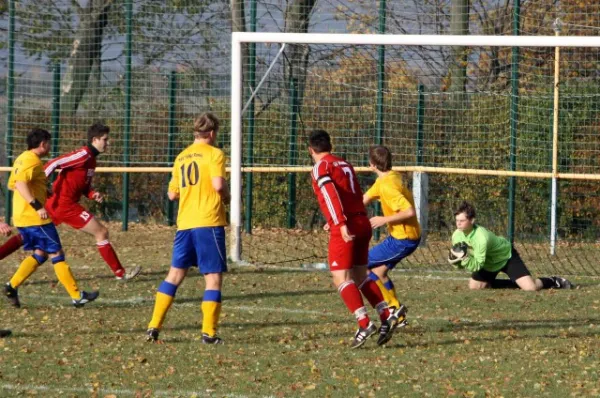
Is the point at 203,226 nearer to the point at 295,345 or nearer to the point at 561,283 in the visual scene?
the point at 295,345

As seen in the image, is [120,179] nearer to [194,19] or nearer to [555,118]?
[194,19]

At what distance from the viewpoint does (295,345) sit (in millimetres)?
9375

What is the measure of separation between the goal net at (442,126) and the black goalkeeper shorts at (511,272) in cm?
371

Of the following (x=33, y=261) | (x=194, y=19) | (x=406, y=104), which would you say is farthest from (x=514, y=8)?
(x=33, y=261)

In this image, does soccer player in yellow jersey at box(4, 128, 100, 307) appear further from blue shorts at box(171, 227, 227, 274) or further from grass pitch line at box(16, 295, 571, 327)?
A: blue shorts at box(171, 227, 227, 274)

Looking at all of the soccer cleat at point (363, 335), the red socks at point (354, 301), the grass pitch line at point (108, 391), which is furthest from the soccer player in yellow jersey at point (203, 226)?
the grass pitch line at point (108, 391)

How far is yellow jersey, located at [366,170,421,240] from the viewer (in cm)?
1093

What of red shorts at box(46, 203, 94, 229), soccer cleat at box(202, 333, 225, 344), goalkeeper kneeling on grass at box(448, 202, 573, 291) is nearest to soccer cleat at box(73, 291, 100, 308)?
red shorts at box(46, 203, 94, 229)

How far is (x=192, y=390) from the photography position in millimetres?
7680

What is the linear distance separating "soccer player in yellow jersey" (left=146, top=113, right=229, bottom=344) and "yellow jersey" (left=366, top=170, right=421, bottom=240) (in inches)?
78.4

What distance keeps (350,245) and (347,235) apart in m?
0.21

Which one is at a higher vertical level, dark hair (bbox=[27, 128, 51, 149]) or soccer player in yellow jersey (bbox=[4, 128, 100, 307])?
dark hair (bbox=[27, 128, 51, 149])

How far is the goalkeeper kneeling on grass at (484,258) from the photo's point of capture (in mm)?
12922

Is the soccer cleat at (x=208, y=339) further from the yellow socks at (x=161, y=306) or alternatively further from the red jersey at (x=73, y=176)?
the red jersey at (x=73, y=176)
